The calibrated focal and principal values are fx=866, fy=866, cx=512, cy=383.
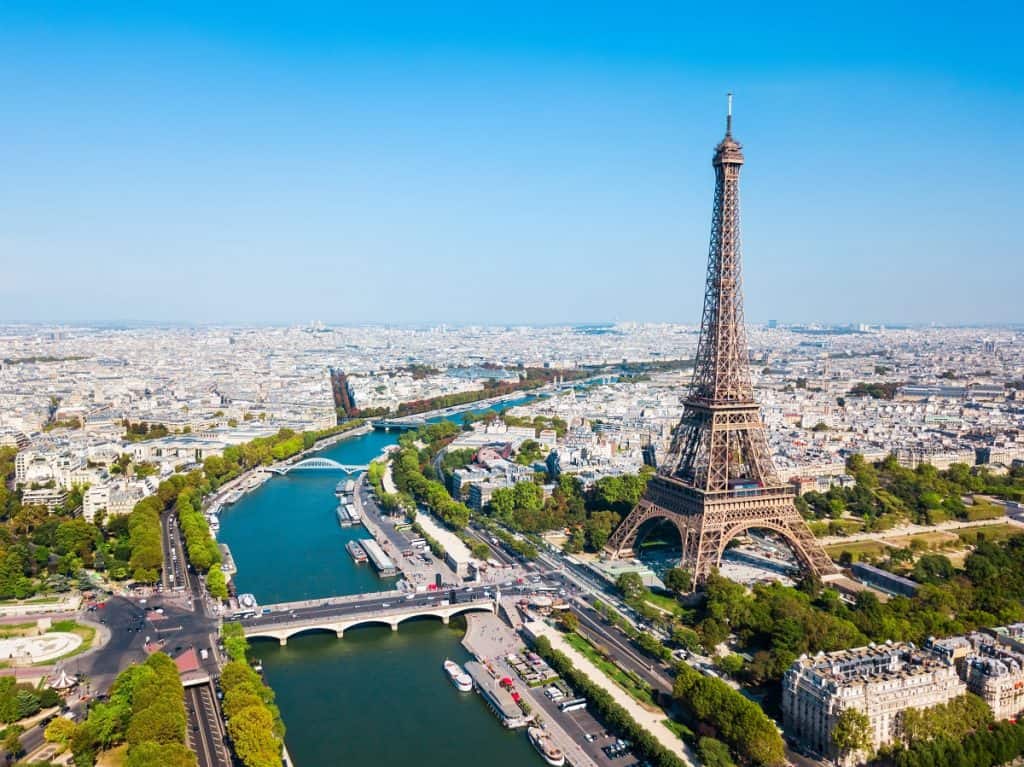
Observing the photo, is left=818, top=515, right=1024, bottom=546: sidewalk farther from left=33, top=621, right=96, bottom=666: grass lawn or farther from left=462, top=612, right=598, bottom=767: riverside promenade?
left=33, top=621, right=96, bottom=666: grass lawn

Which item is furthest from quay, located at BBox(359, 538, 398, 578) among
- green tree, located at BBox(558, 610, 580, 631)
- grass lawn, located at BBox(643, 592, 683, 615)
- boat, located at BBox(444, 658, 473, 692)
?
grass lawn, located at BBox(643, 592, 683, 615)

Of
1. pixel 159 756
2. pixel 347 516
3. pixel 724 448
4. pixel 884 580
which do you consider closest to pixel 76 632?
pixel 159 756

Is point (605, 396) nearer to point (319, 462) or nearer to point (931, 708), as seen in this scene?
point (319, 462)

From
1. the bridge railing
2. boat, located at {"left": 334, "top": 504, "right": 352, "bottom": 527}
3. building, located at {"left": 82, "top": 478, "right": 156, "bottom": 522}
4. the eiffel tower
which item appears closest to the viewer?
the bridge railing

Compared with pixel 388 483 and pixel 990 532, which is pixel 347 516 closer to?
pixel 388 483

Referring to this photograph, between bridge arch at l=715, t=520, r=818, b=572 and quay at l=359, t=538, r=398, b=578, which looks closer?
bridge arch at l=715, t=520, r=818, b=572

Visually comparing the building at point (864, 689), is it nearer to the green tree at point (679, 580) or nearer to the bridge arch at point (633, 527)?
the green tree at point (679, 580)
